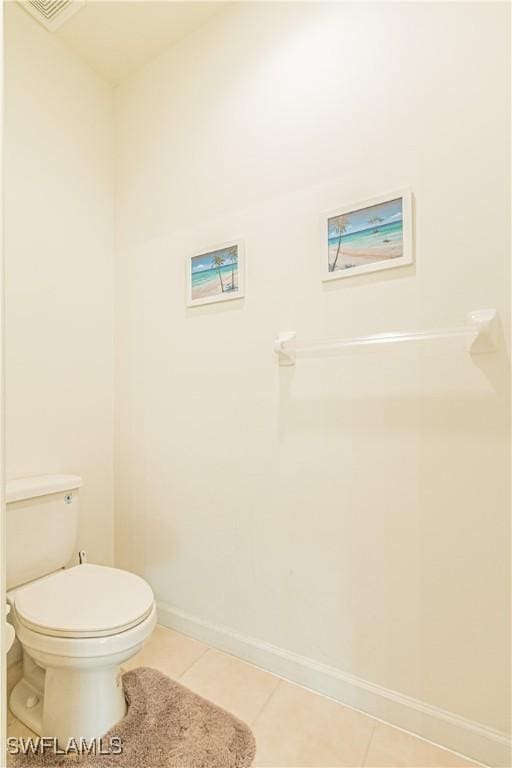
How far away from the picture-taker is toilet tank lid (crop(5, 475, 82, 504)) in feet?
4.67

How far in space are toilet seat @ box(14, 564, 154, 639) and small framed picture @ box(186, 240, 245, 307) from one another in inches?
44.5

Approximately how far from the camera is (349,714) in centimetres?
130

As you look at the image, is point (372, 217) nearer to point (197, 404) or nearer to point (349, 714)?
point (197, 404)

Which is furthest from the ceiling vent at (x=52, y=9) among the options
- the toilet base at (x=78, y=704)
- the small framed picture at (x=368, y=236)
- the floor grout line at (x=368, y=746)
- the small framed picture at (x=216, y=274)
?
the floor grout line at (x=368, y=746)

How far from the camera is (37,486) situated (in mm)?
1485

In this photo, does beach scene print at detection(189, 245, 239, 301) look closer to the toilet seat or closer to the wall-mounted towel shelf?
the wall-mounted towel shelf

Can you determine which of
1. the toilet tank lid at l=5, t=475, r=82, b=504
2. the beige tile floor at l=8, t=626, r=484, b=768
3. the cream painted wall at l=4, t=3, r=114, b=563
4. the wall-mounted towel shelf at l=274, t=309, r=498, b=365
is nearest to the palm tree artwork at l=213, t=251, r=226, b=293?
the wall-mounted towel shelf at l=274, t=309, r=498, b=365

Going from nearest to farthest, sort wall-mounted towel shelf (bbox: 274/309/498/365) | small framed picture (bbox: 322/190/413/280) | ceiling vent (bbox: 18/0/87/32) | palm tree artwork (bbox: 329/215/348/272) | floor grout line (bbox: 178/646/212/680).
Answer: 1. wall-mounted towel shelf (bbox: 274/309/498/365)
2. small framed picture (bbox: 322/190/413/280)
3. palm tree artwork (bbox: 329/215/348/272)
4. floor grout line (bbox: 178/646/212/680)
5. ceiling vent (bbox: 18/0/87/32)

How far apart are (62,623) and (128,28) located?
7.60 feet

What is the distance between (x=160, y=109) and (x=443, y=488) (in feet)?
6.63

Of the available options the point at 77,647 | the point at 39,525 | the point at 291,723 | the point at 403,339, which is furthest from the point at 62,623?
the point at 403,339

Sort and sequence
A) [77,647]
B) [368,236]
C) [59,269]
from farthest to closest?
[59,269], [368,236], [77,647]

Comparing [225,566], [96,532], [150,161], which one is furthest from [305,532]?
[150,161]

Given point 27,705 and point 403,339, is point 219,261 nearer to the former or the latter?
point 403,339
